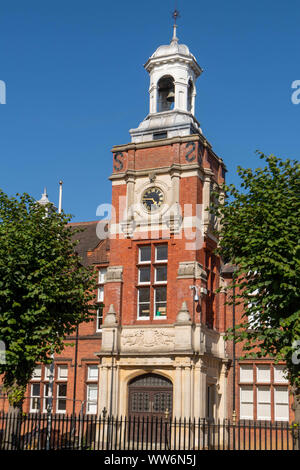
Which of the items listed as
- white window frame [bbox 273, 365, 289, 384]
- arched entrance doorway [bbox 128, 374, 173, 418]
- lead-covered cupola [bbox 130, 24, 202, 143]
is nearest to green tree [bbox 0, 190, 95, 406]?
arched entrance doorway [bbox 128, 374, 173, 418]

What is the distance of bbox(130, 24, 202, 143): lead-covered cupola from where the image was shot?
32.0 meters

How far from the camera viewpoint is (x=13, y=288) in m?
23.1

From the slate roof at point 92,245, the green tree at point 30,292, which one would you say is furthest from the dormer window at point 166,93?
the green tree at point 30,292

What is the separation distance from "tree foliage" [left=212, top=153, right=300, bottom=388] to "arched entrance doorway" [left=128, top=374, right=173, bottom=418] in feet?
23.7

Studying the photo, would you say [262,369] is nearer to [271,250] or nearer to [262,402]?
[262,402]

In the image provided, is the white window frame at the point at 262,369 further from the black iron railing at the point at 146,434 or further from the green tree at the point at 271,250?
the green tree at the point at 271,250

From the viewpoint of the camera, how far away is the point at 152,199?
98.6 ft

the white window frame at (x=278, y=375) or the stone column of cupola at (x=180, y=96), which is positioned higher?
the stone column of cupola at (x=180, y=96)

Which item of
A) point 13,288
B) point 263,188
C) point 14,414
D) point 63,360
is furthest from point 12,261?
point 63,360

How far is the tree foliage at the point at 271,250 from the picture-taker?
2033 cm

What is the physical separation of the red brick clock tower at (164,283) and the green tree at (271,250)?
5.76 meters

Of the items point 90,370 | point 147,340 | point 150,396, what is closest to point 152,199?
point 147,340

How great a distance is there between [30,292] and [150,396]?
840cm
